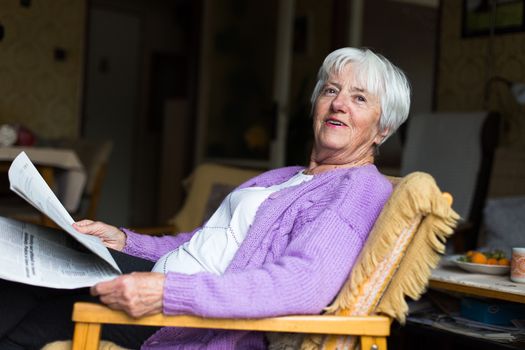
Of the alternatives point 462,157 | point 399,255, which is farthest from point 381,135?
point 462,157

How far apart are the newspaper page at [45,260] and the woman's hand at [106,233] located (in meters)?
0.16

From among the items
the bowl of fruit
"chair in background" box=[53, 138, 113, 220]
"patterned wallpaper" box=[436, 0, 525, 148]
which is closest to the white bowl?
the bowl of fruit

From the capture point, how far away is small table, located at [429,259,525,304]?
5.86ft

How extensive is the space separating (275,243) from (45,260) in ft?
1.47

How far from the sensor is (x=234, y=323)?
3.93 feet

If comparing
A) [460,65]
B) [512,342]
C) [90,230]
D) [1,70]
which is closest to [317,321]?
[90,230]

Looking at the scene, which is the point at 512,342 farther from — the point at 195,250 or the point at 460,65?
the point at 460,65

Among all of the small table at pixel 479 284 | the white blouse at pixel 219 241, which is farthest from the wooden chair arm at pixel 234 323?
the small table at pixel 479 284

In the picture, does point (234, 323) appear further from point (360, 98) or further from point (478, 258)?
point (478, 258)

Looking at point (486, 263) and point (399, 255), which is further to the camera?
point (486, 263)

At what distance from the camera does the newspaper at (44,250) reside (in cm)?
121

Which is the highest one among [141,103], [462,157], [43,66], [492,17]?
[492,17]

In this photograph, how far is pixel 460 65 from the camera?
3812 millimetres

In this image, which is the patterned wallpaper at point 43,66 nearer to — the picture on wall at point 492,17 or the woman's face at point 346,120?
the picture on wall at point 492,17
